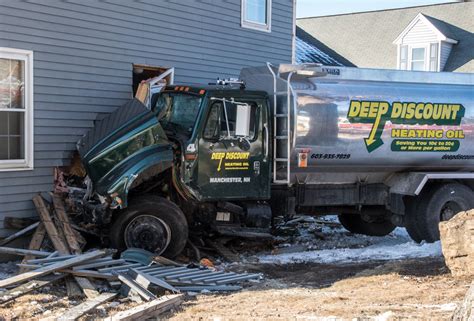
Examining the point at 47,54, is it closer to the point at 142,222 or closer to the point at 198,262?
the point at 142,222

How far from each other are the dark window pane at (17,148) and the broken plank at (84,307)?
11.2 ft

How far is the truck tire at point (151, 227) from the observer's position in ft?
29.4

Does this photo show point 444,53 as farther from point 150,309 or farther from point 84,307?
point 84,307

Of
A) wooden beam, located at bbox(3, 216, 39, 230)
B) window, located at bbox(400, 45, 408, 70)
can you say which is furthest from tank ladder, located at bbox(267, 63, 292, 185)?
window, located at bbox(400, 45, 408, 70)

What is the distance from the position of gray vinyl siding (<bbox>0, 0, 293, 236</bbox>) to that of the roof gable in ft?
46.6

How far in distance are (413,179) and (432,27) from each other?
16.0m

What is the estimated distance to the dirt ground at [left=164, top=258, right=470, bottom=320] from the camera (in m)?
6.20

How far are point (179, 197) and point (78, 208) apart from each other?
1.52 metres

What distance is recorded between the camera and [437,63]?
24.6m

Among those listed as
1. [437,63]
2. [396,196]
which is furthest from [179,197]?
[437,63]

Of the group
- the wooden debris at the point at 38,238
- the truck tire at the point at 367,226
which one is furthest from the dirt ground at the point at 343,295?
the wooden debris at the point at 38,238

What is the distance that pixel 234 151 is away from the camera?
9375 millimetres

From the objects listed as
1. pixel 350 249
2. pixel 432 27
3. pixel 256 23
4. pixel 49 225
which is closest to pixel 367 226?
pixel 350 249

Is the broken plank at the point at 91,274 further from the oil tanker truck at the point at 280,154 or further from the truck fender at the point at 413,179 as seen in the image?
the truck fender at the point at 413,179
